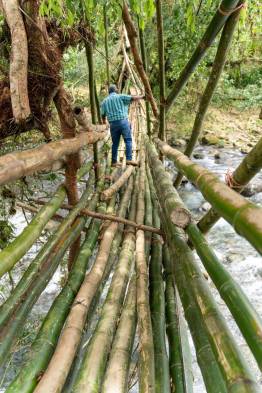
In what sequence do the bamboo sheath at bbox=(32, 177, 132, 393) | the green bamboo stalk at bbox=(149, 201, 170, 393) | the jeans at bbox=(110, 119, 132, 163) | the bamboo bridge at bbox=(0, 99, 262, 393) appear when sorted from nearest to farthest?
the bamboo bridge at bbox=(0, 99, 262, 393), the bamboo sheath at bbox=(32, 177, 132, 393), the green bamboo stalk at bbox=(149, 201, 170, 393), the jeans at bbox=(110, 119, 132, 163)

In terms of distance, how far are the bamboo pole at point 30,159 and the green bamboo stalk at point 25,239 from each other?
289 millimetres

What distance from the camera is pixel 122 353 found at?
3.99 ft

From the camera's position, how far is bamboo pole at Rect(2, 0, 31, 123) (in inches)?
65.2

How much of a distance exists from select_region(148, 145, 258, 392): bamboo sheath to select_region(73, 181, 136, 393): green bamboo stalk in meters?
0.29

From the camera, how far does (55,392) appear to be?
3.32 feet

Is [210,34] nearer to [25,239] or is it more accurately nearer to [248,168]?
[248,168]

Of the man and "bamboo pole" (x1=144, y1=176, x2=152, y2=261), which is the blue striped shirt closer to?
the man

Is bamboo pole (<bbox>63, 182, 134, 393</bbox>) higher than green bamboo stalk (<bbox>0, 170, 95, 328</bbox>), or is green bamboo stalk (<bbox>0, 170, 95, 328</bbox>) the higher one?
green bamboo stalk (<bbox>0, 170, 95, 328</bbox>)

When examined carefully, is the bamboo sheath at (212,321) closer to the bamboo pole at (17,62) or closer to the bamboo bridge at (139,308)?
the bamboo bridge at (139,308)

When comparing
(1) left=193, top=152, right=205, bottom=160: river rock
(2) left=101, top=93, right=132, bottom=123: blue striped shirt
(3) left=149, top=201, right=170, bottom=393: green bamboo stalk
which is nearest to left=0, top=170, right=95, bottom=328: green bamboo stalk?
(3) left=149, top=201, right=170, bottom=393: green bamboo stalk

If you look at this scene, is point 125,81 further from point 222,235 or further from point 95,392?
point 95,392

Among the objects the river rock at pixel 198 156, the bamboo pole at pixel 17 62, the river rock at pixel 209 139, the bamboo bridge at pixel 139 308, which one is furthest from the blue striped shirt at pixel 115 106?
the river rock at pixel 209 139

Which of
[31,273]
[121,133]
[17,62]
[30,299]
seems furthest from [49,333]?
[121,133]

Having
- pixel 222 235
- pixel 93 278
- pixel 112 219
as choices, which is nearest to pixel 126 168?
pixel 222 235
